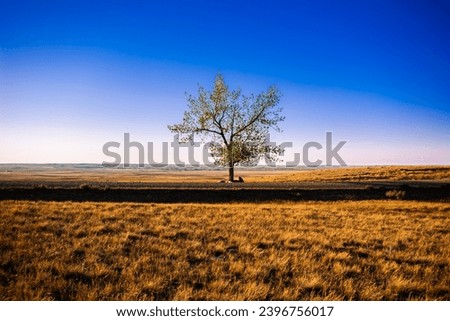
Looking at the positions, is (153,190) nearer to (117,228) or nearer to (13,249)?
(117,228)

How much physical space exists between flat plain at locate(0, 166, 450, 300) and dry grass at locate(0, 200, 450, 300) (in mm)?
24

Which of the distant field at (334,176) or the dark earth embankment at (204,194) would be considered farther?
the distant field at (334,176)

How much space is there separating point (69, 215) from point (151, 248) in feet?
20.4

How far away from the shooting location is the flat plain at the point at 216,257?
14.9ft

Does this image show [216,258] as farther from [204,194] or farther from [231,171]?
[231,171]

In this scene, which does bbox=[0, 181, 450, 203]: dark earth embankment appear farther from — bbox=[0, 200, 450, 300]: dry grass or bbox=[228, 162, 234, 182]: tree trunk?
bbox=[228, 162, 234, 182]: tree trunk

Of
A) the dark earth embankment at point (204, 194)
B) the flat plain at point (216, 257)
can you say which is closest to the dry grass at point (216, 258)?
the flat plain at point (216, 257)

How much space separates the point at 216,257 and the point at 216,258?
0.34 ft

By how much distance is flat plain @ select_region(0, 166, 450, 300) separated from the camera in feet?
14.9

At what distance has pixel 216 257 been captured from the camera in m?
6.52

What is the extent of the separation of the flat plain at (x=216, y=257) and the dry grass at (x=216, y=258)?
0.02 metres

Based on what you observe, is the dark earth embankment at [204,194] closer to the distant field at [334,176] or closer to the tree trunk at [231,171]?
the tree trunk at [231,171]
